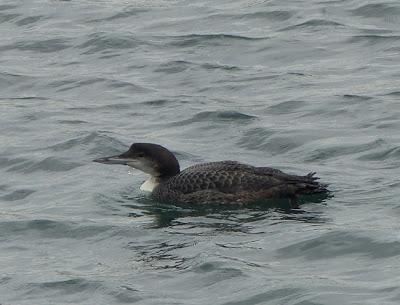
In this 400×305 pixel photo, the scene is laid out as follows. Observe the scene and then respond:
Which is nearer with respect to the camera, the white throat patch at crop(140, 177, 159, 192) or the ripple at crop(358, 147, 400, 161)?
the white throat patch at crop(140, 177, 159, 192)

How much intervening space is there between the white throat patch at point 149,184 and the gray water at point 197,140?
0.29ft

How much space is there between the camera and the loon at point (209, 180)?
15.2 metres

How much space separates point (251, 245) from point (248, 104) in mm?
5524

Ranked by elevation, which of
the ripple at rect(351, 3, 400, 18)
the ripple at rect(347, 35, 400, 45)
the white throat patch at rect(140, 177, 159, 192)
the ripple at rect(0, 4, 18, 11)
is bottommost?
the white throat patch at rect(140, 177, 159, 192)

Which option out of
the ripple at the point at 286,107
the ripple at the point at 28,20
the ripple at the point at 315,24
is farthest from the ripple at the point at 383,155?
the ripple at the point at 28,20

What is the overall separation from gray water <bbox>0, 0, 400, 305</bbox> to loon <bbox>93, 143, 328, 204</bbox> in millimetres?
152

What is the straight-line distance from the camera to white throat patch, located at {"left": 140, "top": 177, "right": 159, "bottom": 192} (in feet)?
52.3

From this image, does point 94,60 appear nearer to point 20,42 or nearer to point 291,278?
point 20,42

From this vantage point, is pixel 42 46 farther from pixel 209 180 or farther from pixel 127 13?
pixel 209 180

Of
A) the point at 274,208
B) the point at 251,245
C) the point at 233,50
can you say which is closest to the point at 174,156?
the point at 274,208

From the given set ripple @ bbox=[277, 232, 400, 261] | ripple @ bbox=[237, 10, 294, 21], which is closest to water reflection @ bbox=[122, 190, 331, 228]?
ripple @ bbox=[277, 232, 400, 261]

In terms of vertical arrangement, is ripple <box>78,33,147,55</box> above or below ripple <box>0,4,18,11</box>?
below

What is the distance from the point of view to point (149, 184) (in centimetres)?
1602

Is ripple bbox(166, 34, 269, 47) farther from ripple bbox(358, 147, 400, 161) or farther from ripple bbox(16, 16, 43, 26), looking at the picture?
ripple bbox(358, 147, 400, 161)
